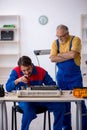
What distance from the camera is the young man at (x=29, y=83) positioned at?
283cm

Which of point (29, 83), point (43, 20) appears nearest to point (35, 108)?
point (29, 83)

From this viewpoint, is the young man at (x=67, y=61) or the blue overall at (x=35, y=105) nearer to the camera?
the blue overall at (x=35, y=105)

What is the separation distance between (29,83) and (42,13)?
3.64m

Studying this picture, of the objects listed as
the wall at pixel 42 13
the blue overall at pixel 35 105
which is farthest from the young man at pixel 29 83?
the wall at pixel 42 13

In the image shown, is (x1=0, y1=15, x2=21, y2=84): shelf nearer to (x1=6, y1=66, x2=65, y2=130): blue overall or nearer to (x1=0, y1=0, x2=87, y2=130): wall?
(x1=0, y1=0, x2=87, y2=130): wall

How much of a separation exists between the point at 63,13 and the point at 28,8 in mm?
810

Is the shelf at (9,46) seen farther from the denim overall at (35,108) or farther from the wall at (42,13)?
the denim overall at (35,108)

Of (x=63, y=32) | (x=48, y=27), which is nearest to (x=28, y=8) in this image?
(x=48, y=27)

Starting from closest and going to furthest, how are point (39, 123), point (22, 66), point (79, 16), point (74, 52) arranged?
point (22, 66) < point (74, 52) < point (39, 123) < point (79, 16)

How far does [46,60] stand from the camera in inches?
252

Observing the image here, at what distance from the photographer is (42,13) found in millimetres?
6371

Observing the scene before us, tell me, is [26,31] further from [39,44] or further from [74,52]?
[74,52]

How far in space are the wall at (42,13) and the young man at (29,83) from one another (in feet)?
10.9

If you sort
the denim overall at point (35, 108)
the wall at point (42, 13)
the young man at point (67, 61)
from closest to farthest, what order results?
the denim overall at point (35, 108), the young man at point (67, 61), the wall at point (42, 13)
